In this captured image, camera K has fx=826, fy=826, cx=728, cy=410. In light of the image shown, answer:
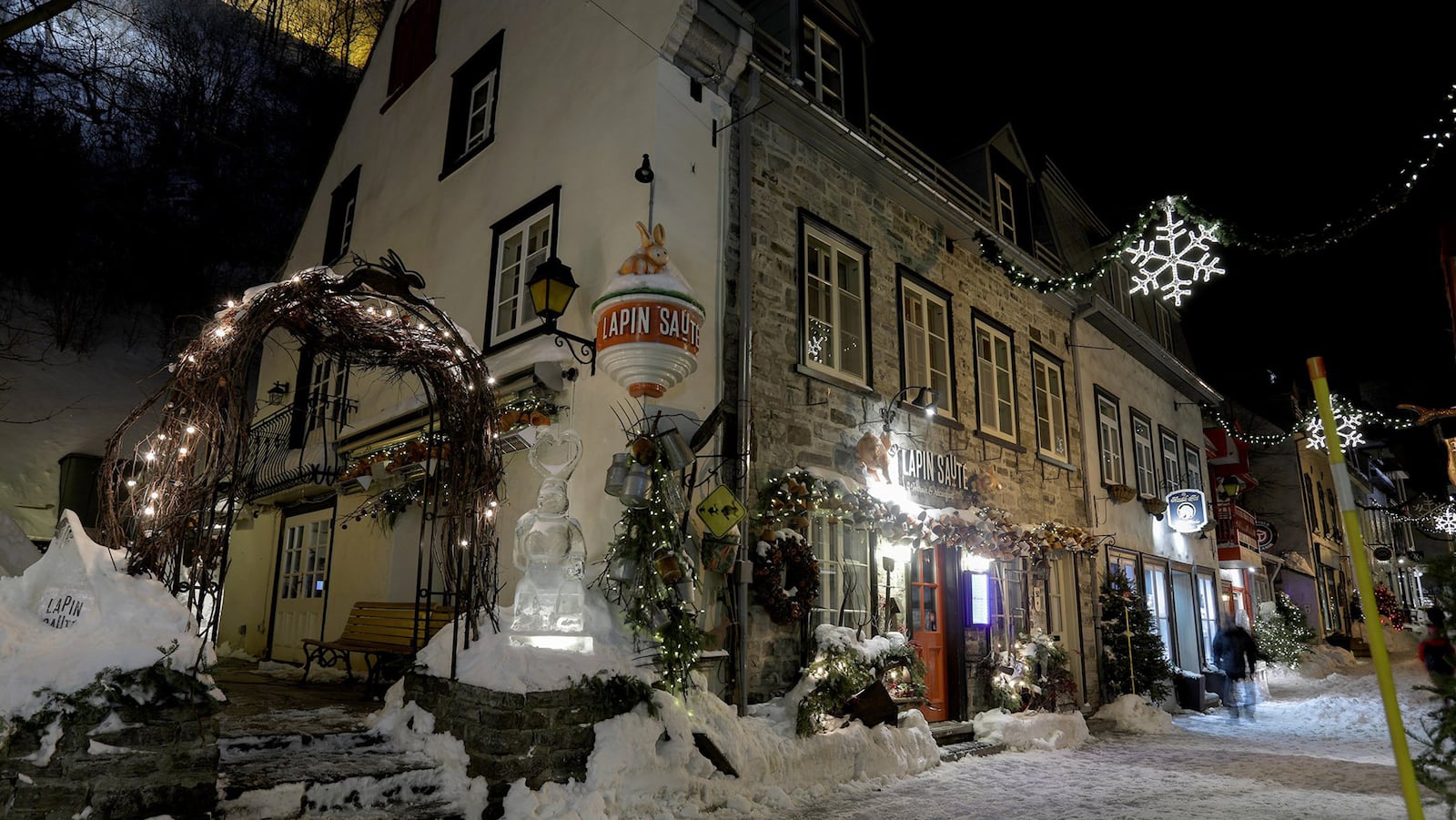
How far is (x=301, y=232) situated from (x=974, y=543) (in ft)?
42.6

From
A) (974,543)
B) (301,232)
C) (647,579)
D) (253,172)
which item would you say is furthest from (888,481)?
(253,172)

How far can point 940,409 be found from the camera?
10508 mm

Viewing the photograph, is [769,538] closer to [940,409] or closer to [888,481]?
[888,481]

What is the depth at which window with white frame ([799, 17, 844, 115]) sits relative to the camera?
9.84m

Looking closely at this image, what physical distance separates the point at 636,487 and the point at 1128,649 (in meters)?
9.89

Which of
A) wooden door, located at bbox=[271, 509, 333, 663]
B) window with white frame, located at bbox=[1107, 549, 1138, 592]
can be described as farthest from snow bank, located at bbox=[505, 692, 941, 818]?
window with white frame, located at bbox=[1107, 549, 1138, 592]

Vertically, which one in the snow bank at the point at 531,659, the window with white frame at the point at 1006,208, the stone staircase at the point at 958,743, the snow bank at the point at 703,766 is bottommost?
the stone staircase at the point at 958,743

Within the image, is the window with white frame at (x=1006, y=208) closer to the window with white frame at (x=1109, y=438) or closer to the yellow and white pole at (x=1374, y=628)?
the window with white frame at (x=1109, y=438)

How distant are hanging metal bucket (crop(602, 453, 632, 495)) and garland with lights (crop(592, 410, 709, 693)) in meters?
0.11

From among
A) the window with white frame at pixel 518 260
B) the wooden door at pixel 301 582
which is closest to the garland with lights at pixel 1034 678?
Result: the window with white frame at pixel 518 260

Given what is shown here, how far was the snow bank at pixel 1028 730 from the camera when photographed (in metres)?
9.36

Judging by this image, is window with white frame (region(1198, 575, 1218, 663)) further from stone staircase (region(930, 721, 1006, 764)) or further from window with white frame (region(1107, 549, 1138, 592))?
stone staircase (region(930, 721, 1006, 764))

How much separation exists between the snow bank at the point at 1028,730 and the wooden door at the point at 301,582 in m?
8.62

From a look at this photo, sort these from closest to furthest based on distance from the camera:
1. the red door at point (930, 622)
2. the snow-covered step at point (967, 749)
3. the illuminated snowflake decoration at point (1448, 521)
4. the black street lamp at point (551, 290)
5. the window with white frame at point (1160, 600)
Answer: the black street lamp at point (551, 290)
the snow-covered step at point (967, 749)
the red door at point (930, 622)
the window with white frame at point (1160, 600)
the illuminated snowflake decoration at point (1448, 521)
